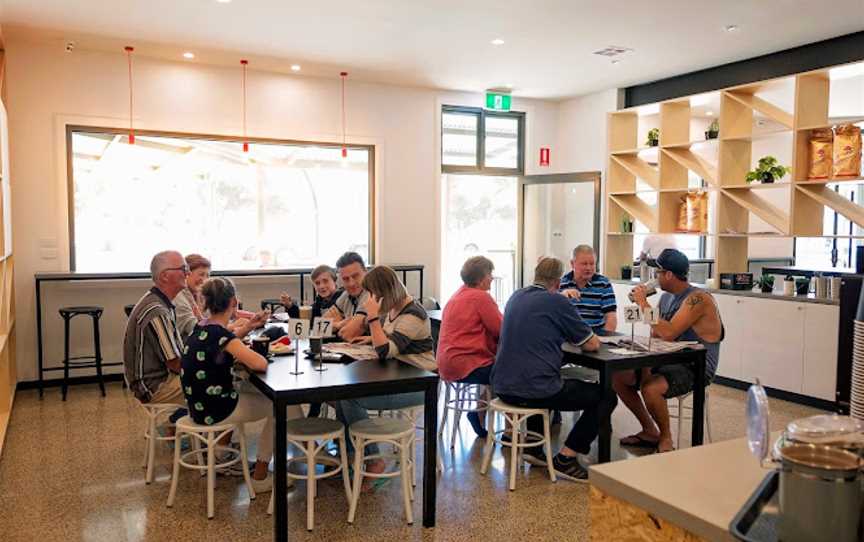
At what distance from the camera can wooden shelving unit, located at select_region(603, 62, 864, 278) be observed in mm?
5492

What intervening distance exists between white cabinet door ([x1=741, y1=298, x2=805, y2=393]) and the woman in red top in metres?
2.76

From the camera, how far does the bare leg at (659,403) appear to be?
409cm

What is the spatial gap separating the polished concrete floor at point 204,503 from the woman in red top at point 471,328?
21.3 inches

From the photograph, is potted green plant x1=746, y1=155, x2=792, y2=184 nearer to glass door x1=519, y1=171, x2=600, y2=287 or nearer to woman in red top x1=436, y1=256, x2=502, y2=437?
glass door x1=519, y1=171, x2=600, y2=287

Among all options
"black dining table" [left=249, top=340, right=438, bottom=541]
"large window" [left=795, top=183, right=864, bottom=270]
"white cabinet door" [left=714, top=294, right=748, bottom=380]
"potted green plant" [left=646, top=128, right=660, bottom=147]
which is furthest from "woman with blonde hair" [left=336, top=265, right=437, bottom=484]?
"large window" [left=795, top=183, right=864, bottom=270]

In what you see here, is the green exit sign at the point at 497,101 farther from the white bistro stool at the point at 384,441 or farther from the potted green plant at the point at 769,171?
the white bistro stool at the point at 384,441

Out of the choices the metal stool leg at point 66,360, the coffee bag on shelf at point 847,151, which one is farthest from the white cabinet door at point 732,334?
the metal stool leg at point 66,360

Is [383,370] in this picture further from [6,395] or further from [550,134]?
[550,134]

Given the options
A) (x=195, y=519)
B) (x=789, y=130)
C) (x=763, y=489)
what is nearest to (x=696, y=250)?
(x=789, y=130)

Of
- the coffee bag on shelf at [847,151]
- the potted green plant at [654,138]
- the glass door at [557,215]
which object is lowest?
the glass door at [557,215]

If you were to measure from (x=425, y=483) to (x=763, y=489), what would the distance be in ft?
7.02

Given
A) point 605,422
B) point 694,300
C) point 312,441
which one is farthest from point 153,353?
point 694,300

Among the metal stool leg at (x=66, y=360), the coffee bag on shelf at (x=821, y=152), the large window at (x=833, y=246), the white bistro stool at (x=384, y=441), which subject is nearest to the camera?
the white bistro stool at (x=384, y=441)

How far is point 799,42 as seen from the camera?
5.77 meters
